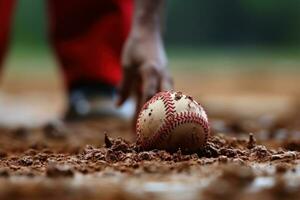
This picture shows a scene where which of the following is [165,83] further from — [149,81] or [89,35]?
[89,35]

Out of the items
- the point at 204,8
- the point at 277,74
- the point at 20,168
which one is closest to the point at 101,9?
the point at 20,168

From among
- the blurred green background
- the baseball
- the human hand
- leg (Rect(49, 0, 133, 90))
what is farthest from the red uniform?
the blurred green background

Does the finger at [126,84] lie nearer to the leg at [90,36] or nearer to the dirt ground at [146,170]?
the dirt ground at [146,170]

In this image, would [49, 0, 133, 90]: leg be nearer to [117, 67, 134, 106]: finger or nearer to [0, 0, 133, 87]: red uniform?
[0, 0, 133, 87]: red uniform

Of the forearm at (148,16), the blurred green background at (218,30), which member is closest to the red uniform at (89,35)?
the forearm at (148,16)

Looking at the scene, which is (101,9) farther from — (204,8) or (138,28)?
(204,8)

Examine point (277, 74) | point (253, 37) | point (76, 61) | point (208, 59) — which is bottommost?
point (76, 61)

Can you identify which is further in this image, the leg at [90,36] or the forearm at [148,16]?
the leg at [90,36]
